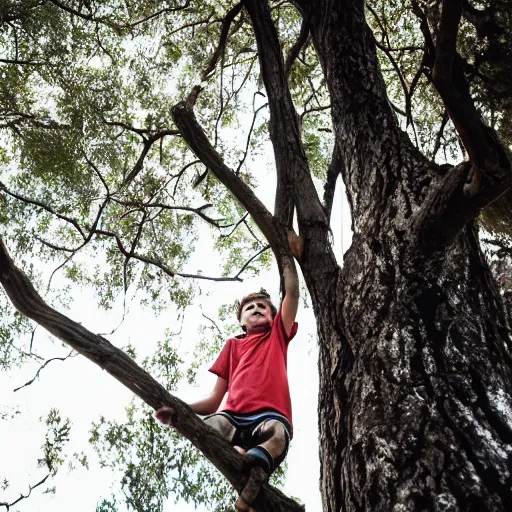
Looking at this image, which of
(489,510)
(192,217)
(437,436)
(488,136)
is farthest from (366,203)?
(192,217)

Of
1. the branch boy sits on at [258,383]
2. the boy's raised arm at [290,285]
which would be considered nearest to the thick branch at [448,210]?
the boy's raised arm at [290,285]

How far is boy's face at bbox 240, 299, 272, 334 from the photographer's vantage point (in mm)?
3547

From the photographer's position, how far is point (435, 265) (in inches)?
80.8

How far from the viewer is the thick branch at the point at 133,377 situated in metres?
1.90

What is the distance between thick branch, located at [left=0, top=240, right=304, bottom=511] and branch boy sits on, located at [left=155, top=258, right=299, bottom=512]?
0.21 m

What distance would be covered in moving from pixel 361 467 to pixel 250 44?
5.12m

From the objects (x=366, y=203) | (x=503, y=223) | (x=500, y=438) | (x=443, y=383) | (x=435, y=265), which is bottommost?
(x=500, y=438)

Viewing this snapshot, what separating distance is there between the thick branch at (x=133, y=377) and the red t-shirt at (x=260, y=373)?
91 cm

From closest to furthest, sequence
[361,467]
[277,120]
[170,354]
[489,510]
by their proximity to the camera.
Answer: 1. [489,510]
2. [361,467]
3. [277,120]
4. [170,354]

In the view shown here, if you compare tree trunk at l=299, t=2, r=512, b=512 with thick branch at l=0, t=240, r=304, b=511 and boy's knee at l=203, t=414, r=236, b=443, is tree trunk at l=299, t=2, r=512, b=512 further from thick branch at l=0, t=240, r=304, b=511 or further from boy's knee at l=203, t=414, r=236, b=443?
boy's knee at l=203, t=414, r=236, b=443

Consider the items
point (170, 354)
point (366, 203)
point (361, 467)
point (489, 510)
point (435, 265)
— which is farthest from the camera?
point (170, 354)

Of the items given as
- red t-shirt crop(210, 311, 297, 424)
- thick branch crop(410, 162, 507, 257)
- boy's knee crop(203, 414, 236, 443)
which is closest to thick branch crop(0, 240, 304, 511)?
boy's knee crop(203, 414, 236, 443)

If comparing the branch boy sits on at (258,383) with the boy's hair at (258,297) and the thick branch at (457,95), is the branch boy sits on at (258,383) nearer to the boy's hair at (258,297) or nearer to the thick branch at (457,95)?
the boy's hair at (258,297)

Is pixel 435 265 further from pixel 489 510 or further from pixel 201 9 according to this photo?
pixel 201 9
